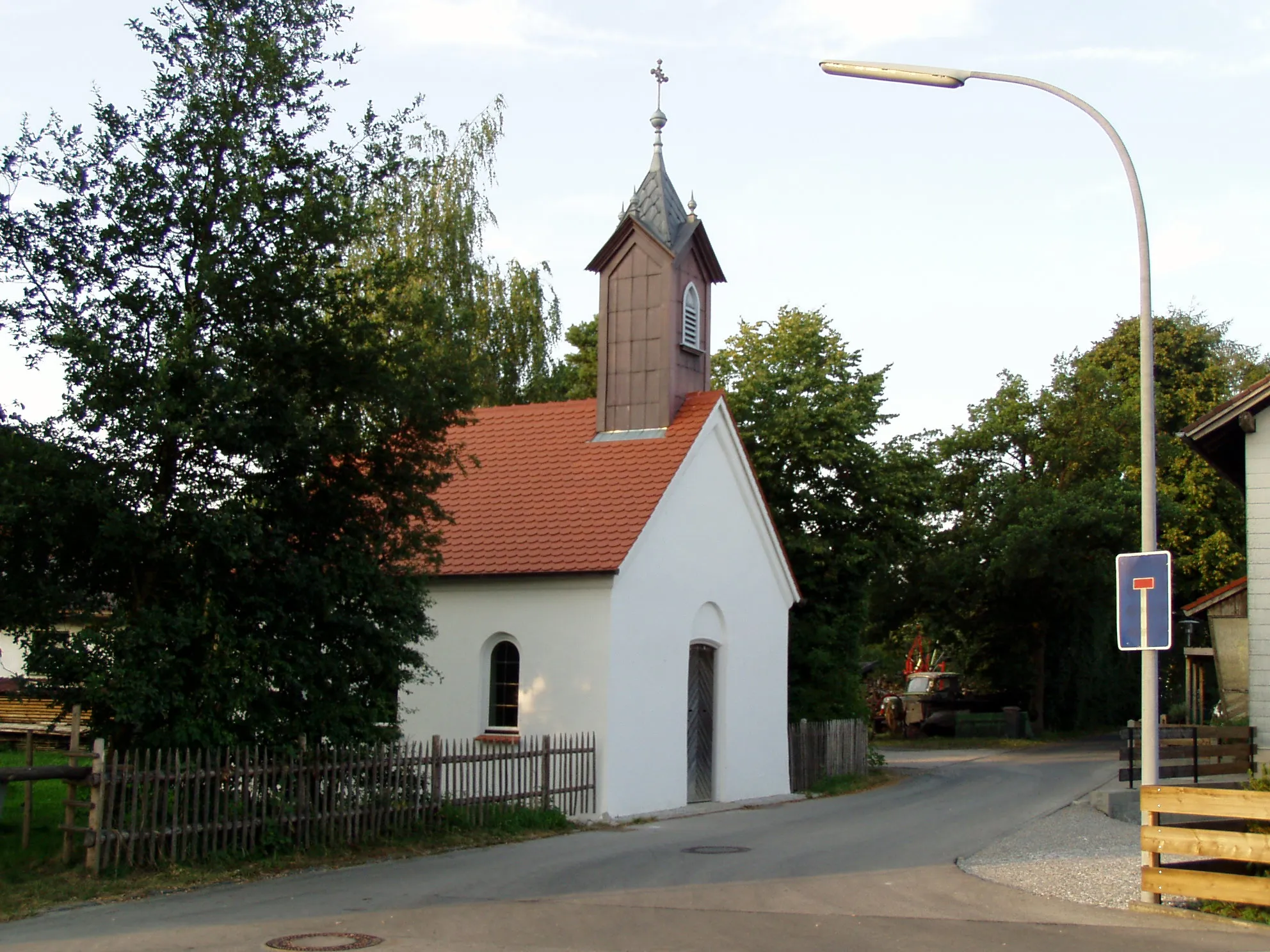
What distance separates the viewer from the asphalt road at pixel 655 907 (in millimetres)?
9867

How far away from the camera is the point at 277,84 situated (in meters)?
14.6

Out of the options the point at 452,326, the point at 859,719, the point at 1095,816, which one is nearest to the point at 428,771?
the point at 452,326

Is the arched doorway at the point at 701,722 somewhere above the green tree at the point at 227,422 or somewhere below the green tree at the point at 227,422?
below

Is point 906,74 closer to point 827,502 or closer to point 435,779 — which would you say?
point 435,779

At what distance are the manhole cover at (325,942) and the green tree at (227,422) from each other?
3.73m

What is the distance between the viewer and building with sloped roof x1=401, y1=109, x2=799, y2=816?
65.1 ft

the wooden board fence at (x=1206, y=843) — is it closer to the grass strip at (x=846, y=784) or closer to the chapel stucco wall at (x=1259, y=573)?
the chapel stucco wall at (x=1259, y=573)

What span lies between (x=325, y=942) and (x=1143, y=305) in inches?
352

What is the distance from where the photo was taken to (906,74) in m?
11.8

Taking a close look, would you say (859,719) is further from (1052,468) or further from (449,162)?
(1052,468)

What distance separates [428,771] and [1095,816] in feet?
32.9

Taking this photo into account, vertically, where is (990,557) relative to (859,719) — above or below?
above

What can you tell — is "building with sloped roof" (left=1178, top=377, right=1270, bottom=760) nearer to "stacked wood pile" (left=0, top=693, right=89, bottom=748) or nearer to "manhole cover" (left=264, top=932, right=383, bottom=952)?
"manhole cover" (left=264, top=932, right=383, bottom=952)

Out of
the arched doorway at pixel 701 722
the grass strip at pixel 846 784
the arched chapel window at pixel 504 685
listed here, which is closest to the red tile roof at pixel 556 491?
the arched chapel window at pixel 504 685
